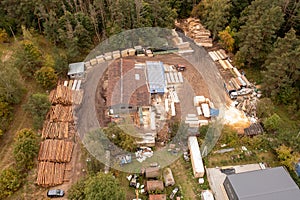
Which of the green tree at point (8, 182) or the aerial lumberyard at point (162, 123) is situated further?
the aerial lumberyard at point (162, 123)

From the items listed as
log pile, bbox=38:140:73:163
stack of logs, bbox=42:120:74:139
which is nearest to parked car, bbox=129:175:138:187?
log pile, bbox=38:140:73:163

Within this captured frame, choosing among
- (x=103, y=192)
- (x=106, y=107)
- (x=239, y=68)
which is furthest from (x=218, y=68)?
(x=103, y=192)

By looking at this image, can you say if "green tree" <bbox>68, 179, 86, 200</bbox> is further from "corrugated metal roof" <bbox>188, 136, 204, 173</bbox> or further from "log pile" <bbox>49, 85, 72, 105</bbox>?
"log pile" <bbox>49, 85, 72, 105</bbox>

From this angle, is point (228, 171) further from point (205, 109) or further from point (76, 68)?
point (76, 68)

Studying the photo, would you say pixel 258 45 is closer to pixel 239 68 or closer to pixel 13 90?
pixel 239 68

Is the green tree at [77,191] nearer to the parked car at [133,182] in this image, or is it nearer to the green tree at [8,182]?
the parked car at [133,182]

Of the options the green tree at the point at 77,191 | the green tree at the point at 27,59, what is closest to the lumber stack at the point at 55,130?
the green tree at the point at 77,191
